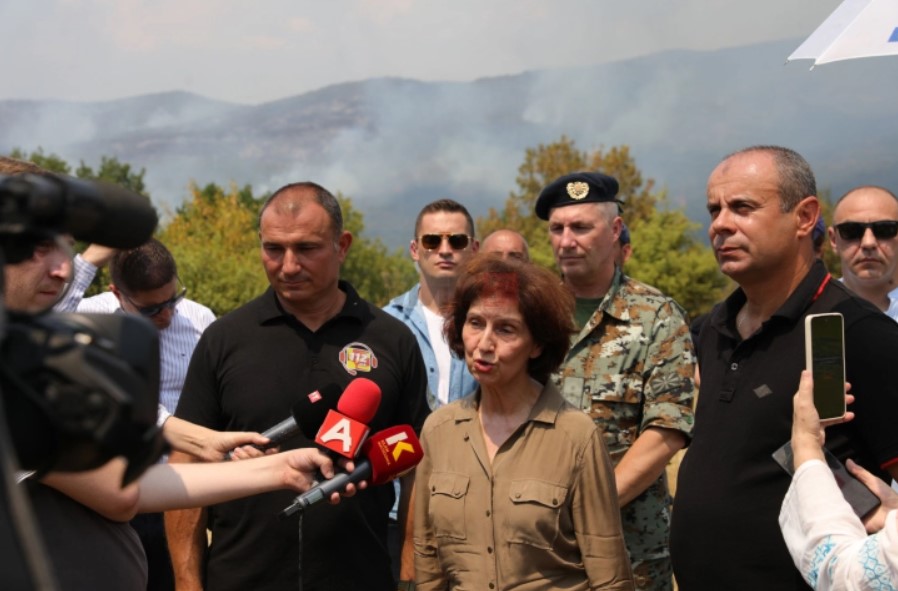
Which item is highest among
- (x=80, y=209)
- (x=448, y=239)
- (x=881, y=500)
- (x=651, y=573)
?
(x=448, y=239)

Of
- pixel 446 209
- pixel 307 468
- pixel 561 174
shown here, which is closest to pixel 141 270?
pixel 446 209

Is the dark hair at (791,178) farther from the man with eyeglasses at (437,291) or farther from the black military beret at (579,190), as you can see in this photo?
the man with eyeglasses at (437,291)

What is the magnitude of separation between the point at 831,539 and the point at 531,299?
5.93 ft

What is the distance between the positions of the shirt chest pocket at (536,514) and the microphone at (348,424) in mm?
820

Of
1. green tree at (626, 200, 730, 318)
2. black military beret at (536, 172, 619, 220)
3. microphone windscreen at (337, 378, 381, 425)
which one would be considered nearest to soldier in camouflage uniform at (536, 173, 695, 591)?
black military beret at (536, 172, 619, 220)

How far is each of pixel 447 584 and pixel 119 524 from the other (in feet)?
5.33

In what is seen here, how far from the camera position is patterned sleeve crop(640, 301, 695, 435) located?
→ 5160 millimetres

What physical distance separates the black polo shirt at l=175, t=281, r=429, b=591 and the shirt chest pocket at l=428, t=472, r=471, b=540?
464mm

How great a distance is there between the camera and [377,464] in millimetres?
3662

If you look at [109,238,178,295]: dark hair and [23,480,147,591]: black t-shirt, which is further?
[109,238,178,295]: dark hair

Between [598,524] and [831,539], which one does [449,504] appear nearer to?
[598,524]

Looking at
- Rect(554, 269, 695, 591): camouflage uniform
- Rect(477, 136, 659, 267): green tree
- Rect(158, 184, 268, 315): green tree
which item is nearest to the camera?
Rect(554, 269, 695, 591): camouflage uniform

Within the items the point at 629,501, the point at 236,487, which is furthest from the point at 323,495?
the point at 629,501

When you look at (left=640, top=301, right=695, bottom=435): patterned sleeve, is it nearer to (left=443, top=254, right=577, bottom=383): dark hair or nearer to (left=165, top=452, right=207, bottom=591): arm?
(left=443, top=254, right=577, bottom=383): dark hair
